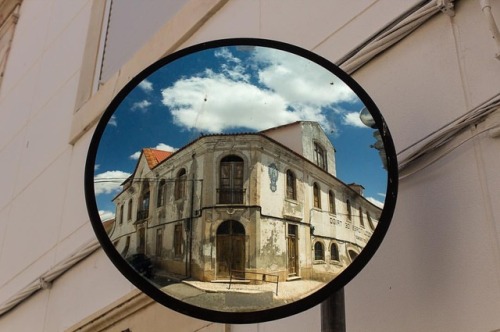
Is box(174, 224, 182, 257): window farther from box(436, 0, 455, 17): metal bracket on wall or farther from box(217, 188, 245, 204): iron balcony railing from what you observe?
box(436, 0, 455, 17): metal bracket on wall

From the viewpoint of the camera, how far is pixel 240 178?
45.4 inches

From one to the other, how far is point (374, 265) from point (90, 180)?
2.22 feet

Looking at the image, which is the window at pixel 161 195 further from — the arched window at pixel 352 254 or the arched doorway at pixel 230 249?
the arched window at pixel 352 254

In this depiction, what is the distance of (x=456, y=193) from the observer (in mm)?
1199

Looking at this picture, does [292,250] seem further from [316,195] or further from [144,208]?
[144,208]

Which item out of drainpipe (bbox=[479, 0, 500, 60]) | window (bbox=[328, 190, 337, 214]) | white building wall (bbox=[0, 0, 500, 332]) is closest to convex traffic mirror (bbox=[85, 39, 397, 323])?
window (bbox=[328, 190, 337, 214])

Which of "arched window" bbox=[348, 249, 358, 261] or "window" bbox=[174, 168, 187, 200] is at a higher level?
"window" bbox=[174, 168, 187, 200]

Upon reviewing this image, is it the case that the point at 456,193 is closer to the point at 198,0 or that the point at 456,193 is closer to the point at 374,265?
the point at 374,265

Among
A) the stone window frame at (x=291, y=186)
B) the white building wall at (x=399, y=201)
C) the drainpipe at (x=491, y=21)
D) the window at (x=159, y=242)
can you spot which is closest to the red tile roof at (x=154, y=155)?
the window at (x=159, y=242)

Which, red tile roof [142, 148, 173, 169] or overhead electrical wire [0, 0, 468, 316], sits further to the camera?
overhead electrical wire [0, 0, 468, 316]

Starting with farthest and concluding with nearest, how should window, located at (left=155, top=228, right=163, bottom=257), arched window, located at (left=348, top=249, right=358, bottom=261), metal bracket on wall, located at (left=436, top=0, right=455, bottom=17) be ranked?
metal bracket on wall, located at (left=436, top=0, right=455, bottom=17), window, located at (left=155, top=228, right=163, bottom=257), arched window, located at (left=348, top=249, right=358, bottom=261)

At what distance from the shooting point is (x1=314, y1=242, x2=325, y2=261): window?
3.61ft

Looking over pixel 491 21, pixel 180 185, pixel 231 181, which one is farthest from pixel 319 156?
pixel 491 21

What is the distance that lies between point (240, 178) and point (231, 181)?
0.06 feet
